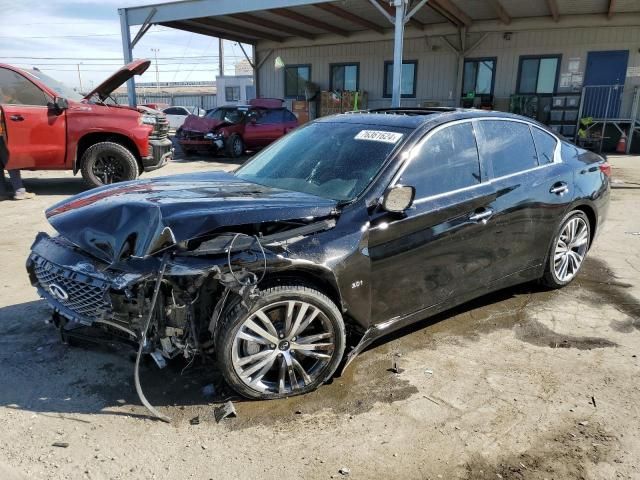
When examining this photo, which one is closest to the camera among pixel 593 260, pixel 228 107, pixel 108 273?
pixel 108 273

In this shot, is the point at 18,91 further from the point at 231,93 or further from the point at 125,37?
Result: the point at 231,93

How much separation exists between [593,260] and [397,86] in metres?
7.66

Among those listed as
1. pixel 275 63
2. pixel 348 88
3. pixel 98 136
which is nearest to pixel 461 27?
pixel 348 88

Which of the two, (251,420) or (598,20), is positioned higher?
(598,20)

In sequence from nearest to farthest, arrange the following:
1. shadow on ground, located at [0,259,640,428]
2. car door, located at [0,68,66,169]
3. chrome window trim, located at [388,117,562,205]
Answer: shadow on ground, located at [0,259,640,428]
chrome window trim, located at [388,117,562,205]
car door, located at [0,68,66,169]

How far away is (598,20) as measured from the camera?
15.4 m

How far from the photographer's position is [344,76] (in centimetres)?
2014

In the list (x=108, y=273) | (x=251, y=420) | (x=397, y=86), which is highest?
(x=397, y=86)

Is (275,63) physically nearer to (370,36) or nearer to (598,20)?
(370,36)

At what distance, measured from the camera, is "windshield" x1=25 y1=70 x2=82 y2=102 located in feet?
27.2

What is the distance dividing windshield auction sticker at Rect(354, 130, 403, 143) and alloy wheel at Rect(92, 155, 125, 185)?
6.27 metres

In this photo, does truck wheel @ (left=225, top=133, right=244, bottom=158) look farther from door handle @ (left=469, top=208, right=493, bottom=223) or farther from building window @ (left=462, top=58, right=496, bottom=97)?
door handle @ (left=469, top=208, right=493, bottom=223)

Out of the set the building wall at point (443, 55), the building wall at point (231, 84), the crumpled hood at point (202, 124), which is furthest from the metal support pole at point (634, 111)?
the building wall at point (231, 84)

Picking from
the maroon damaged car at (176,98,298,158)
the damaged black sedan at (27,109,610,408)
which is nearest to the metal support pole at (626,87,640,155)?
the maroon damaged car at (176,98,298,158)
